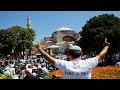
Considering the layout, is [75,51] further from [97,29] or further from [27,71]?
[97,29]

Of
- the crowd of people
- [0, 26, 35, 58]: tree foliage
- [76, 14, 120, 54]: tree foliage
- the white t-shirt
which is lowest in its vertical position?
the crowd of people

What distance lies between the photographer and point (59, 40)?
7825 centimetres

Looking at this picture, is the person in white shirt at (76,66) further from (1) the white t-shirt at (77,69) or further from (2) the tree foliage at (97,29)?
(2) the tree foliage at (97,29)

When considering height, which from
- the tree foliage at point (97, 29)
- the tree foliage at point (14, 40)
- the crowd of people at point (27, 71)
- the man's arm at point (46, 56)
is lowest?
the crowd of people at point (27, 71)

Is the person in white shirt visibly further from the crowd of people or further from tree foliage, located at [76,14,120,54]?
tree foliage, located at [76,14,120,54]

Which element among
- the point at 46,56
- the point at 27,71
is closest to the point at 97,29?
the point at 27,71

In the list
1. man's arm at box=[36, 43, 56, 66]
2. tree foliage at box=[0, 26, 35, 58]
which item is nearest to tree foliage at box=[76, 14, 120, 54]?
tree foliage at box=[0, 26, 35, 58]

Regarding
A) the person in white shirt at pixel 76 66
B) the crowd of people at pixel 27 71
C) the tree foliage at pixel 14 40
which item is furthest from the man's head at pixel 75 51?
the tree foliage at pixel 14 40

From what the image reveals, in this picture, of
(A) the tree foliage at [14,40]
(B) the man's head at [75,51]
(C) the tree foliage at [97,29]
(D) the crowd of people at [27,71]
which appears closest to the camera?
(B) the man's head at [75,51]

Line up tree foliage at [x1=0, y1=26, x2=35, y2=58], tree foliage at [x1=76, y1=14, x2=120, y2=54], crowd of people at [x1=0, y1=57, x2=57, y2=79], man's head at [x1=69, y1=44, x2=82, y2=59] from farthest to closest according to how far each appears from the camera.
Answer: tree foliage at [x1=76, y1=14, x2=120, y2=54] < tree foliage at [x1=0, y1=26, x2=35, y2=58] < crowd of people at [x1=0, y1=57, x2=57, y2=79] < man's head at [x1=69, y1=44, x2=82, y2=59]
